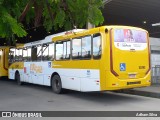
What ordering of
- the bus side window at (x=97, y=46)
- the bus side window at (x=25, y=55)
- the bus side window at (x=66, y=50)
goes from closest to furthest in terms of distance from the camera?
the bus side window at (x=97, y=46) → the bus side window at (x=66, y=50) → the bus side window at (x=25, y=55)

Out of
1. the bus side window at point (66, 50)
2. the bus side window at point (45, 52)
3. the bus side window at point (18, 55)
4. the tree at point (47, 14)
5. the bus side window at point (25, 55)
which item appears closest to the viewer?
the tree at point (47, 14)

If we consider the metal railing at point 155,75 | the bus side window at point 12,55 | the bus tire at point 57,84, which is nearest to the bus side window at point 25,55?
the bus side window at point 12,55

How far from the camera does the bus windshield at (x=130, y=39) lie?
11727 mm

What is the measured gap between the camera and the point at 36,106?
1106 centimetres

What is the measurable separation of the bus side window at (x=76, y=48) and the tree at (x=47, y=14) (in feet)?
15.5

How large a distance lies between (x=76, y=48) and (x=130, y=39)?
2476mm

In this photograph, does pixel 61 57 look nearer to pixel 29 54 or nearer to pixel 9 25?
pixel 29 54

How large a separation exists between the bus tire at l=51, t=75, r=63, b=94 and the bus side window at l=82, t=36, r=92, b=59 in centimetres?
267

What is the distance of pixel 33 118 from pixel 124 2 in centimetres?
1633

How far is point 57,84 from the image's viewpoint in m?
15.1

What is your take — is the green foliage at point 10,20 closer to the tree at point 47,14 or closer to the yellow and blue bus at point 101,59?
the tree at point 47,14

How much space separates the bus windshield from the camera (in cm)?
1173

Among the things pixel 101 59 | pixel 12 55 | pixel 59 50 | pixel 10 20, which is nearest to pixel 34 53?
pixel 59 50

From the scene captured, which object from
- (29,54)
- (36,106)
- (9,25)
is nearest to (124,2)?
(29,54)
